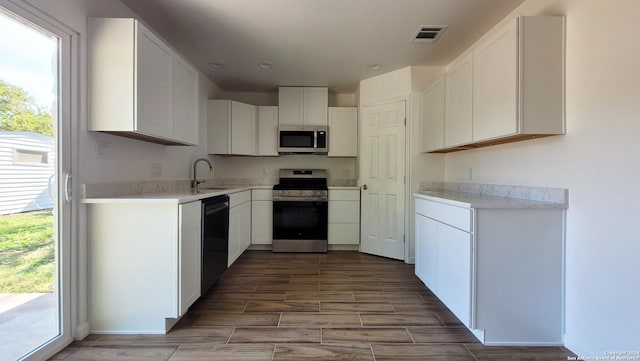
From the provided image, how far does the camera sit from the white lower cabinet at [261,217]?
388 cm

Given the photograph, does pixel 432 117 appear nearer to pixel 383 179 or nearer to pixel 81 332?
pixel 383 179

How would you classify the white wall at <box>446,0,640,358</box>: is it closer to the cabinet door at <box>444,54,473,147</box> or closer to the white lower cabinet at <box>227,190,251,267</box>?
the cabinet door at <box>444,54,473,147</box>

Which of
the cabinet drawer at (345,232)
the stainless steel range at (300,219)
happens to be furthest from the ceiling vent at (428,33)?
the cabinet drawer at (345,232)

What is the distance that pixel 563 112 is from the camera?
1.69m

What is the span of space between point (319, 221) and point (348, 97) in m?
2.03

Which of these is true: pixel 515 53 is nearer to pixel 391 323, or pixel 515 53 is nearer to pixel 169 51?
pixel 391 323

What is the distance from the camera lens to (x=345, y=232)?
3869 millimetres

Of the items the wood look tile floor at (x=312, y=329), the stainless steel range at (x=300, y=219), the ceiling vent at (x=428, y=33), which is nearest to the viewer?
the wood look tile floor at (x=312, y=329)

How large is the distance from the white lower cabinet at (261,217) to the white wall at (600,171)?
9.95ft

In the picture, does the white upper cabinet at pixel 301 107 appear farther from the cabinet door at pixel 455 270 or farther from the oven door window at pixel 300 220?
the cabinet door at pixel 455 270

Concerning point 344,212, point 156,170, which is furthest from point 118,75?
point 344,212

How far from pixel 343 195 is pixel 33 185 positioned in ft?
9.92

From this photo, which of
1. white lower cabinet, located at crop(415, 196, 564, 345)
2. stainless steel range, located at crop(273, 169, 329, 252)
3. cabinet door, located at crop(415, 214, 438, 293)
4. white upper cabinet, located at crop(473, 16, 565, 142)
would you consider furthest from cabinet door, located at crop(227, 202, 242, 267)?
white upper cabinet, located at crop(473, 16, 565, 142)

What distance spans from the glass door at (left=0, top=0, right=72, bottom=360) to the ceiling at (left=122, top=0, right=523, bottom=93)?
836 mm
